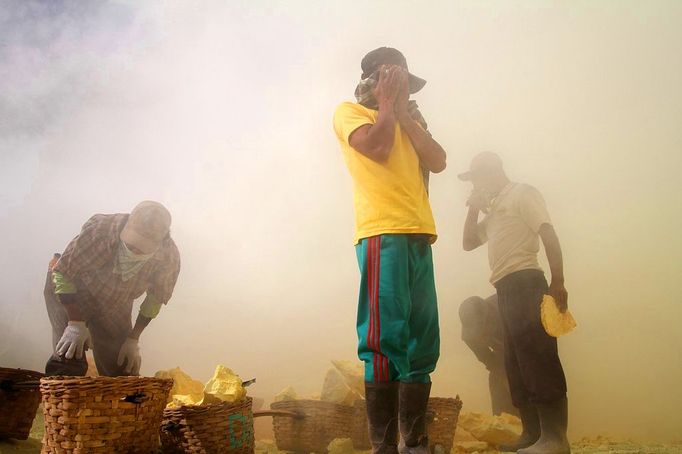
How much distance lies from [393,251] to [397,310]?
195 mm

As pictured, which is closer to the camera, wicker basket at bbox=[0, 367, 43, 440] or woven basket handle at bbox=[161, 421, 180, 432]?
woven basket handle at bbox=[161, 421, 180, 432]

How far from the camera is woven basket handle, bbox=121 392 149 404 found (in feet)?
6.24

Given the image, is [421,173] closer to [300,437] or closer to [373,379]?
[373,379]

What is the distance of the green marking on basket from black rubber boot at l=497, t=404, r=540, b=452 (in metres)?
1.47

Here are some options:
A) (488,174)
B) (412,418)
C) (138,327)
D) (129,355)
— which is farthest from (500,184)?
(129,355)

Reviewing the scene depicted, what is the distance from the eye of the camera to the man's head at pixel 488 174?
3.21 meters

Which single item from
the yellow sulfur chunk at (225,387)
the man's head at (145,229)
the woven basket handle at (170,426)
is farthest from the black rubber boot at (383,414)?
the man's head at (145,229)

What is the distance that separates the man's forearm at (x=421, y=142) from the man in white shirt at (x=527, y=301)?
4.01ft

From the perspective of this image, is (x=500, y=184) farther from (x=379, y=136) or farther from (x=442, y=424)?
(x=379, y=136)

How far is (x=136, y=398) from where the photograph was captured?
1916 mm

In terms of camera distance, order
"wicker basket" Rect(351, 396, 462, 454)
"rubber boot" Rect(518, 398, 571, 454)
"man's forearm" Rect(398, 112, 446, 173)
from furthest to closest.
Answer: "wicker basket" Rect(351, 396, 462, 454)
"rubber boot" Rect(518, 398, 571, 454)
"man's forearm" Rect(398, 112, 446, 173)

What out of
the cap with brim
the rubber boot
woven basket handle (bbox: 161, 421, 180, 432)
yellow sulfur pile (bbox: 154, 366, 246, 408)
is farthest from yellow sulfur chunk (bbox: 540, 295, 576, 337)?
woven basket handle (bbox: 161, 421, 180, 432)

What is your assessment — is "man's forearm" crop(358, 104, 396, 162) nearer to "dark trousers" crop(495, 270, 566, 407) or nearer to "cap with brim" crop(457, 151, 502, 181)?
"dark trousers" crop(495, 270, 566, 407)

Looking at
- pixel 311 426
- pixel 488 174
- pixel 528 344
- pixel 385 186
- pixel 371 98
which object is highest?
pixel 488 174
